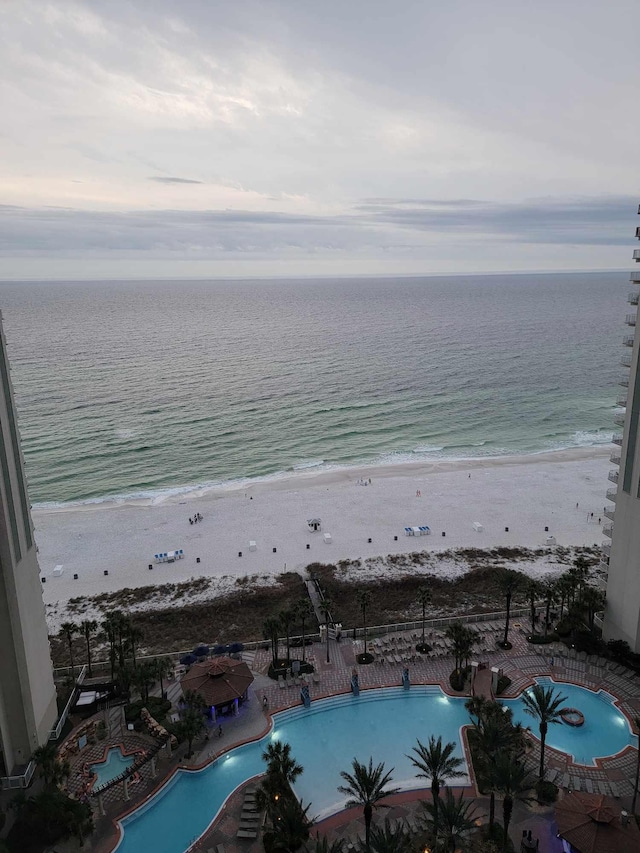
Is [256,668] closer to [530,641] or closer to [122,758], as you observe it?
[122,758]

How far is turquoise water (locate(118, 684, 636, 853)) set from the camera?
915 inches

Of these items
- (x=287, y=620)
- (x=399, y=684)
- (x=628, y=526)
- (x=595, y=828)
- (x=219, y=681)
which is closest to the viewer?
(x=595, y=828)

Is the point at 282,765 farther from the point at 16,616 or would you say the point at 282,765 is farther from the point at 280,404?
the point at 280,404

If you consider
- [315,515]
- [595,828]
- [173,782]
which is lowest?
[315,515]

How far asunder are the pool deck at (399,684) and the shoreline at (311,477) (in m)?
32.2

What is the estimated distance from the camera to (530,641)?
34781 mm

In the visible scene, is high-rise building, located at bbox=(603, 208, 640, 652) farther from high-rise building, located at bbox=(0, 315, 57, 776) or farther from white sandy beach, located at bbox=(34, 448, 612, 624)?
high-rise building, located at bbox=(0, 315, 57, 776)

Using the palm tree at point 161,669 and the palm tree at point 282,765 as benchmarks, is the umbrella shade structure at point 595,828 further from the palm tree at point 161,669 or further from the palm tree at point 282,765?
the palm tree at point 161,669

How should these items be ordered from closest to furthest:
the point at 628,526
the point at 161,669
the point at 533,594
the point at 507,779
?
the point at 507,779, the point at 161,669, the point at 628,526, the point at 533,594

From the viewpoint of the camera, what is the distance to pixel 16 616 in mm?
23828

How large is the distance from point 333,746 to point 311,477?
4302 cm

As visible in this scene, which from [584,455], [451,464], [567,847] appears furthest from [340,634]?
[584,455]

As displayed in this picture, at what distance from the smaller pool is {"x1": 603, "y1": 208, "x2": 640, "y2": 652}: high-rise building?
91.0ft

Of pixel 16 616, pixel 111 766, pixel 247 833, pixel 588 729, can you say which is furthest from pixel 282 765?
pixel 588 729
